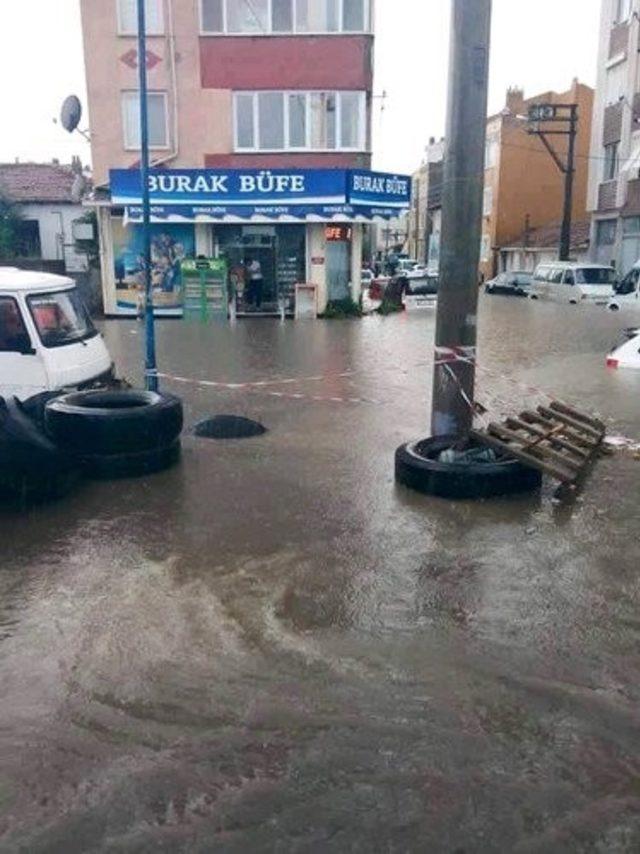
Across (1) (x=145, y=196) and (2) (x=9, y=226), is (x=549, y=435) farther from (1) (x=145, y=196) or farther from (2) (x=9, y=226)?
(2) (x=9, y=226)

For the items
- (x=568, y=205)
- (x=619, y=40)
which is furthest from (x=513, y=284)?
(x=619, y=40)

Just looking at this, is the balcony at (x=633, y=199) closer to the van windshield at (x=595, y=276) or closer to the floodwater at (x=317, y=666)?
the van windshield at (x=595, y=276)

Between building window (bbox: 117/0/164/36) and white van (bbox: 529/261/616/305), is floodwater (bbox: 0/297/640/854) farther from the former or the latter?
white van (bbox: 529/261/616/305)

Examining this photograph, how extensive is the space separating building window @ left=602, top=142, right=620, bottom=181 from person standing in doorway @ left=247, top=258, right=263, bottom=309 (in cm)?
2081

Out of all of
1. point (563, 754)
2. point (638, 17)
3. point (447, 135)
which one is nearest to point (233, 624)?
point (563, 754)

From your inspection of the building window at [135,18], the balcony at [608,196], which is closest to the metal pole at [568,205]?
the balcony at [608,196]

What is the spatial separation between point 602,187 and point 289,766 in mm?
39529

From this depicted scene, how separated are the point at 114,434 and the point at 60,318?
79.8 inches

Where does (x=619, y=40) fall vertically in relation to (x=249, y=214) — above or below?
above

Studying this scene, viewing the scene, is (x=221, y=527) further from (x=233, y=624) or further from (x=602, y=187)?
(x=602, y=187)

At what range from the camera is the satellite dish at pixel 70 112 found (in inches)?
528

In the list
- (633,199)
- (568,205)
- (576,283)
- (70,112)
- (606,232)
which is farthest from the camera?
(606,232)

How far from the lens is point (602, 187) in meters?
38.2

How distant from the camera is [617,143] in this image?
120ft
